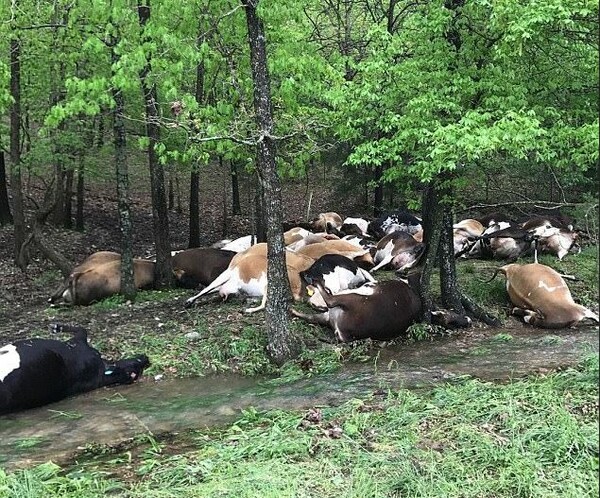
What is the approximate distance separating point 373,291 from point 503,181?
98.3 inches

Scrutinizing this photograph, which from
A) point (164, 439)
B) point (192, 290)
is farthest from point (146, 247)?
point (164, 439)

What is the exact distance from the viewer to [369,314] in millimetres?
9242

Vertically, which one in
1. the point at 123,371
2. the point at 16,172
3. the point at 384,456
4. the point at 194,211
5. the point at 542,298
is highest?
the point at 16,172

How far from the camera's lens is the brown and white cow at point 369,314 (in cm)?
914

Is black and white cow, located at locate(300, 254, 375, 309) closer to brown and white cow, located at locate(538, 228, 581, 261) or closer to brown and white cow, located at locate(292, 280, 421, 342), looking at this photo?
brown and white cow, located at locate(292, 280, 421, 342)

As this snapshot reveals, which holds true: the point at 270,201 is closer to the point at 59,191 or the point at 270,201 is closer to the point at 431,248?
the point at 431,248

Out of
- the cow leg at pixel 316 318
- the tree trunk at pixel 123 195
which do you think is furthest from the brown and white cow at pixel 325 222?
the cow leg at pixel 316 318

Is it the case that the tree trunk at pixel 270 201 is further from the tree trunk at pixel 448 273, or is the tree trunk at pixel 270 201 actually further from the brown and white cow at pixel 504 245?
the brown and white cow at pixel 504 245

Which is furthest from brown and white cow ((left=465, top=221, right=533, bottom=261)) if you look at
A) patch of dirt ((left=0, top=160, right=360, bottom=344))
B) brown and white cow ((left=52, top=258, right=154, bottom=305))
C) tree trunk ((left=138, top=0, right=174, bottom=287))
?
brown and white cow ((left=52, top=258, right=154, bottom=305))

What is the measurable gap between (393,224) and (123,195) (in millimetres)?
8790

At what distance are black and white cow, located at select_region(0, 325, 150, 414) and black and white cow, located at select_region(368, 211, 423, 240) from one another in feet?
33.6

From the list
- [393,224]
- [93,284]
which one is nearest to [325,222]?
[393,224]

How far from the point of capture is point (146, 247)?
16422mm

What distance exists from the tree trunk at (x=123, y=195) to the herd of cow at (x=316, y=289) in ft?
1.67
